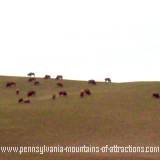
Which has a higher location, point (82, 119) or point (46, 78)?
point (46, 78)

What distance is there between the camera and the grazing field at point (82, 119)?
3143 centimetres

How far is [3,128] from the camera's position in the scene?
3425 cm

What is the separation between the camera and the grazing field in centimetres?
3143

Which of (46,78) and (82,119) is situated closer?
(82,119)

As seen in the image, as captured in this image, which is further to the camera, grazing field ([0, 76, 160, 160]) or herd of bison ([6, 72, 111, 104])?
herd of bison ([6, 72, 111, 104])

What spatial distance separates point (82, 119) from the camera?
37281 millimetres

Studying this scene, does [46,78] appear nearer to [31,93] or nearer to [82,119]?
[31,93]

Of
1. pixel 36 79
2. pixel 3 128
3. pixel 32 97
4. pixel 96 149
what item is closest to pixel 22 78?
pixel 36 79

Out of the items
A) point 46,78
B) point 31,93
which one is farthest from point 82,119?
point 46,78

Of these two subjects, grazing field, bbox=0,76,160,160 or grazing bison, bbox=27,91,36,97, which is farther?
grazing bison, bbox=27,91,36,97

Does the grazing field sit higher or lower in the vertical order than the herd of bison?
lower

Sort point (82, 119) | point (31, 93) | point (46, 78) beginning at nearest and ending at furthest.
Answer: point (82, 119) < point (31, 93) < point (46, 78)

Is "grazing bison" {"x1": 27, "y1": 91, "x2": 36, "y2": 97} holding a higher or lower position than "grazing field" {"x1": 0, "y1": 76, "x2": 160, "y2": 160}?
higher

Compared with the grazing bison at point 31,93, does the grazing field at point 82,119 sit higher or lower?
lower
